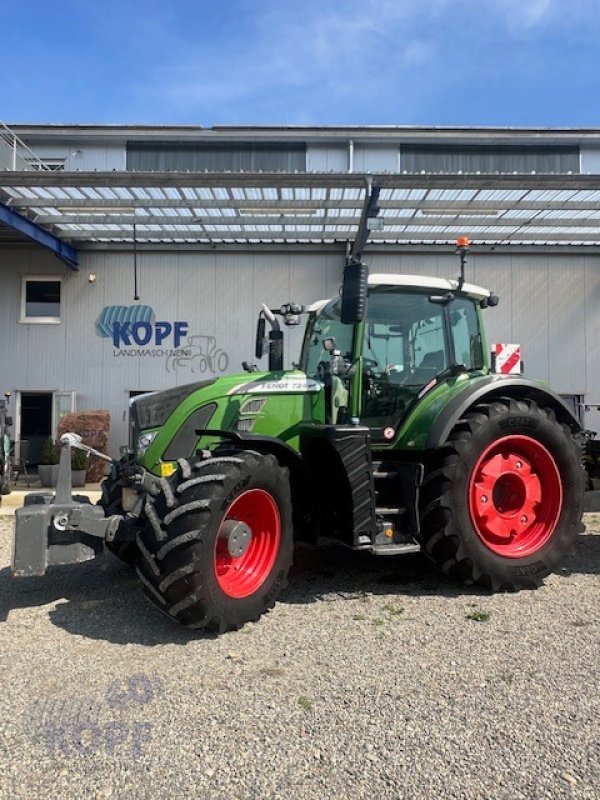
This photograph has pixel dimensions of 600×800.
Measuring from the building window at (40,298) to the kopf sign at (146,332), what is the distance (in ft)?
4.29

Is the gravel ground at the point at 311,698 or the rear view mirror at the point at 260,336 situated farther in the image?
the rear view mirror at the point at 260,336

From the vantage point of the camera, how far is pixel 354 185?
29.3ft

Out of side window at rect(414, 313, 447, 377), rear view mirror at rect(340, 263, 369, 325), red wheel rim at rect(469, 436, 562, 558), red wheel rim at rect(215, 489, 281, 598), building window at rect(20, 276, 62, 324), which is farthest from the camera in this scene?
building window at rect(20, 276, 62, 324)

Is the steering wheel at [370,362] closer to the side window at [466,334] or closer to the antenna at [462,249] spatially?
the side window at [466,334]

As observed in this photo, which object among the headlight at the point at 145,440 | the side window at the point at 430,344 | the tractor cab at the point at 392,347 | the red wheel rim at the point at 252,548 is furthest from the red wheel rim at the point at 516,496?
the headlight at the point at 145,440

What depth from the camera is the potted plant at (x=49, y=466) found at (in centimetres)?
1028

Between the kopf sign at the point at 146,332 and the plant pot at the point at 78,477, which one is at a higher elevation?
A: the kopf sign at the point at 146,332

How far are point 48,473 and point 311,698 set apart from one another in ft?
28.3

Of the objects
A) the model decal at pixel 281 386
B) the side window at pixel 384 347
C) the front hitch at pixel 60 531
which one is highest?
the side window at pixel 384 347

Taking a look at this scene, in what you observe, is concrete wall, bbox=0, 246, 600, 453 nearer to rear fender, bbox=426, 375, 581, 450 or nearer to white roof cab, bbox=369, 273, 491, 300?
white roof cab, bbox=369, 273, 491, 300

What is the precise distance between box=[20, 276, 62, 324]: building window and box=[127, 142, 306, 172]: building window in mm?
3960

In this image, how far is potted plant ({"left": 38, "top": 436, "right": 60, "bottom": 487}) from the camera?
1028cm

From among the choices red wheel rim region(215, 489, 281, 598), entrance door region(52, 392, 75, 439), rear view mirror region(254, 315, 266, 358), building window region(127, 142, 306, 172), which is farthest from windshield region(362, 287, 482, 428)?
building window region(127, 142, 306, 172)

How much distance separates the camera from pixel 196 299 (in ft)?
38.2
